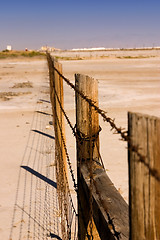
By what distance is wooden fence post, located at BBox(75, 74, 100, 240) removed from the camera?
7.31 feet

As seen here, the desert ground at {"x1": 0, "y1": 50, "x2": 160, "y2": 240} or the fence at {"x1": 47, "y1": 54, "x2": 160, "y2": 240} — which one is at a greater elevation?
the fence at {"x1": 47, "y1": 54, "x2": 160, "y2": 240}

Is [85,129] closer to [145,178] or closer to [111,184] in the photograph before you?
[111,184]

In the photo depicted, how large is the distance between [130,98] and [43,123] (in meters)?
5.49

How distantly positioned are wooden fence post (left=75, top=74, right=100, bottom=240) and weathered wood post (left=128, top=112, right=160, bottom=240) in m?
1.04

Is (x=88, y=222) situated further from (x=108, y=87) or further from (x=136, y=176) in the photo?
(x=108, y=87)

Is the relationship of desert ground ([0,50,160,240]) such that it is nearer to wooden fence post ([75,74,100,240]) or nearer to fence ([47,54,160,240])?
wooden fence post ([75,74,100,240])

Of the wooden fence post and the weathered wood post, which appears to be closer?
the weathered wood post

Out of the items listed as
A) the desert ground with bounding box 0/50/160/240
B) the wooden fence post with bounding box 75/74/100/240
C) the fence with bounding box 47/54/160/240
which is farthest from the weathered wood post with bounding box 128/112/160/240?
the desert ground with bounding box 0/50/160/240

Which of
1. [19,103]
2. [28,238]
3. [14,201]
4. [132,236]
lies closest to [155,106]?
[19,103]

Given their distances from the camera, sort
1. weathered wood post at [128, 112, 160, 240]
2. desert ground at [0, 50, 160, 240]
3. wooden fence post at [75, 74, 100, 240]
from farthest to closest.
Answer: desert ground at [0, 50, 160, 240], wooden fence post at [75, 74, 100, 240], weathered wood post at [128, 112, 160, 240]

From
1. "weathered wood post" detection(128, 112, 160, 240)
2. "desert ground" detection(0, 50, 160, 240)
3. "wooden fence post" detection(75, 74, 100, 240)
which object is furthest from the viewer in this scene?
"desert ground" detection(0, 50, 160, 240)

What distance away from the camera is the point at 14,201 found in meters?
5.41

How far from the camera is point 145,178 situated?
1.09 metres

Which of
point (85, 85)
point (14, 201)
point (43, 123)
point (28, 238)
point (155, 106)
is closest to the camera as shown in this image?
point (85, 85)
